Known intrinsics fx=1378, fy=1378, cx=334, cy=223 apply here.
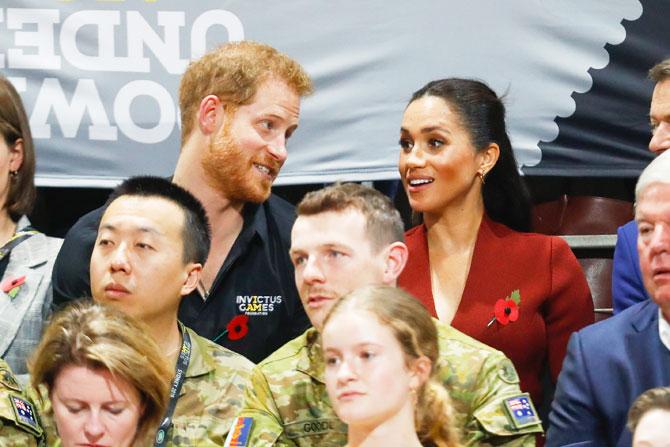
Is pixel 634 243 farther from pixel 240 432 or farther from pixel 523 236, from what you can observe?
pixel 240 432

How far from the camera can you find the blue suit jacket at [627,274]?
12.5 feet

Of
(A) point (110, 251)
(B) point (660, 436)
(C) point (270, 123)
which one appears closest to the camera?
(B) point (660, 436)

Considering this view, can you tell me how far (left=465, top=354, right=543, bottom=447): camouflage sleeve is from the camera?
3135 mm

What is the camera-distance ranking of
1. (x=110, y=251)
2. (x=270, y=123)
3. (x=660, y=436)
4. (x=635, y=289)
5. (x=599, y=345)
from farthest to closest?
(x=270, y=123) → (x=635, y=289) → (x=110, y=251) → (x=599, y=345) → (x=660, y=436)

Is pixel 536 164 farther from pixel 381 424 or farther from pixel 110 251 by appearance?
pixel 381 424

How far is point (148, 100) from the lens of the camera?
4.48 m

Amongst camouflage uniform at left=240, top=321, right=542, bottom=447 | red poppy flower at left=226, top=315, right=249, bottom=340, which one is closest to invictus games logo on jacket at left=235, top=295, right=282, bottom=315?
red poppy flower at left=226, top=315, right=249, bottom=340

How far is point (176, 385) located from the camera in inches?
136

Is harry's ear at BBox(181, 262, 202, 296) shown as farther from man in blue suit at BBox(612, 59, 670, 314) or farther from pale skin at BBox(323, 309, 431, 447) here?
man in blue suit at BBox(612, 59, 670, 314)

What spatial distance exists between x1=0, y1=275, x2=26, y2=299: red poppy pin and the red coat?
109cm

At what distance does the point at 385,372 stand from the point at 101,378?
685mm

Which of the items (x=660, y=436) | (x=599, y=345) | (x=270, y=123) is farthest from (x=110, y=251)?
(x=660, y=436)

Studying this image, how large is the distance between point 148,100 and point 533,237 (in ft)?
4.41

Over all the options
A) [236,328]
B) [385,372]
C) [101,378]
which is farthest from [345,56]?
[385,372]
